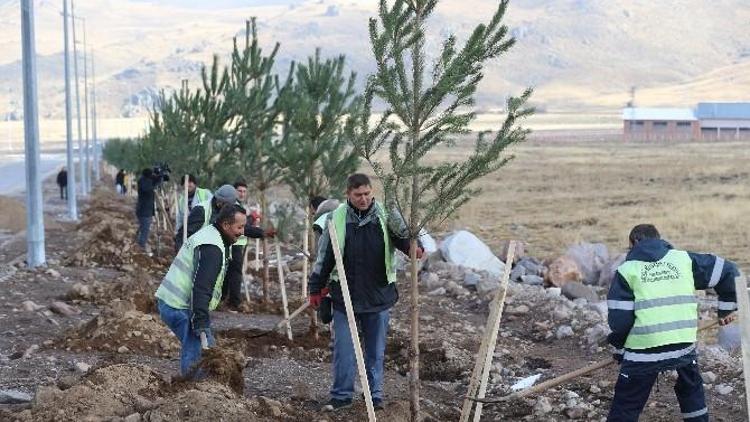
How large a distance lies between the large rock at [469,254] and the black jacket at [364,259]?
37.2ft

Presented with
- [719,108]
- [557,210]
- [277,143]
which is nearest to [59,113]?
[719,108]

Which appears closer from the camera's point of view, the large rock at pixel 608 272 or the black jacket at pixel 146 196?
the large rock at pixel 608 272

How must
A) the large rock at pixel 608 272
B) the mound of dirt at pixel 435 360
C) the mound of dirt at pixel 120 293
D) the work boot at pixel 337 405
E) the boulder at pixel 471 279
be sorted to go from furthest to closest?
the large rock at pixel 608 272 < the boulder at pixel 471 279 < the mound of dirt at pixel 120 293 < the mound of dirt at pixel 435 360 < the work boot at pixel 337 405

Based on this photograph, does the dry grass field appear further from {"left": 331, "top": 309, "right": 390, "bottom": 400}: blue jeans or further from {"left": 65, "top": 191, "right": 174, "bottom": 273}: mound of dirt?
{"left": 331, "top": 309, "right": 390, "bottom": 400}: blue jeans

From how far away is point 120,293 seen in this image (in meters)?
13.9

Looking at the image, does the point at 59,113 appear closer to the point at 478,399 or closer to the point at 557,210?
the point at 557,210

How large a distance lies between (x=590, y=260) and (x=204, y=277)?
13.6 m

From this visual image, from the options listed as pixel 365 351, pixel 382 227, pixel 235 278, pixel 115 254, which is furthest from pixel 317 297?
pixel 115 254

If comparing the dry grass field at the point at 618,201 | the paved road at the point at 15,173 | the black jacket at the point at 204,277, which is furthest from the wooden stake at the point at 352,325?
the paved road at the point at 15,173

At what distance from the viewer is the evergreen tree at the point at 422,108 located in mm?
7184

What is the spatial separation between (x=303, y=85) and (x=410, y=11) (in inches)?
243

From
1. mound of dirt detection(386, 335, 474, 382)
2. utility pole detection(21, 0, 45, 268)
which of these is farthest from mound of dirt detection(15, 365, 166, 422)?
utility pole detection(21, 0, 45, 268)

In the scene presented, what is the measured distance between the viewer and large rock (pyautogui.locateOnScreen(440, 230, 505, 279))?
63.8 ft

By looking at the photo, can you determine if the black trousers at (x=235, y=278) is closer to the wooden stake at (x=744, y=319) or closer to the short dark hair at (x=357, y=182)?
the short dark hair at (x=357, y=182)
